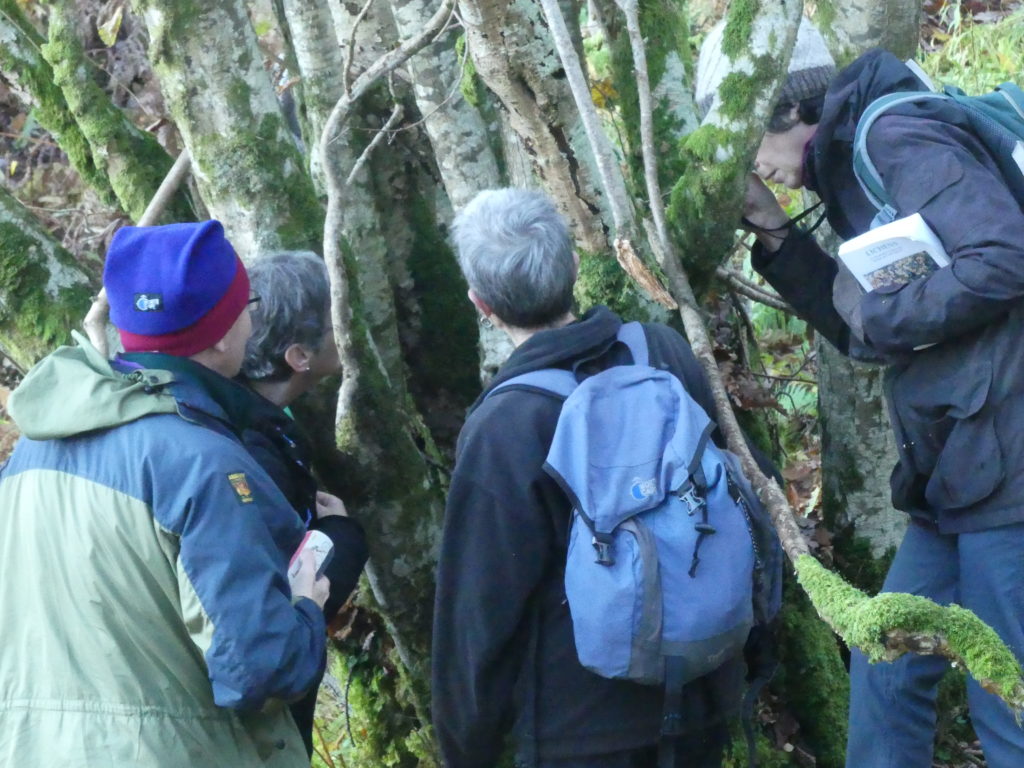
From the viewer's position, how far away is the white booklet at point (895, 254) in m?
2.87

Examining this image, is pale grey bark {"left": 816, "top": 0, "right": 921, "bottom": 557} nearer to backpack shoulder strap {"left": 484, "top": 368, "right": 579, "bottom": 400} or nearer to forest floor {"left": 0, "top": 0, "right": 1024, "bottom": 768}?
forest floor {"left": 0, "top": 0, "right": 1024, "bottom": 768}

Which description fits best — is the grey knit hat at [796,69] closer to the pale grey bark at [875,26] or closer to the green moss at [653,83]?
the pale grey bark at [875,26]

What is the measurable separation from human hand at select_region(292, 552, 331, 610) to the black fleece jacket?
31 centimetres

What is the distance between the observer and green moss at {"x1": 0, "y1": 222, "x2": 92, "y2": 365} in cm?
386

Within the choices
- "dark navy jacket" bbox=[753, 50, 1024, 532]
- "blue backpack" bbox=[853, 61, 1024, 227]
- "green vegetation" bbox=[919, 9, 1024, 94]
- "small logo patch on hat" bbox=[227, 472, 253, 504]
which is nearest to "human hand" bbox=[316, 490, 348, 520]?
"small logo patch on hat" bbox=[227, 472, 253, 504]

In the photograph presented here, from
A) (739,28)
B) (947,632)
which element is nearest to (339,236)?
(739,28)

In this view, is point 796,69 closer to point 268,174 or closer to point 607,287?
point 607,287

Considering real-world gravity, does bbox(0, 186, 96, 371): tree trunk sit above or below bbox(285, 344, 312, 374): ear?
above

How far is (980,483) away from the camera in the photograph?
2990 millimetres

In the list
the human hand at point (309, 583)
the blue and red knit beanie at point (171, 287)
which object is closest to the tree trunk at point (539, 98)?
the blue and red knit beanie at point (171, 287)

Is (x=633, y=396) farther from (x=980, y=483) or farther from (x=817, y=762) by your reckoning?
(x=817, y=762)

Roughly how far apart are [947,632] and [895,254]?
1105 mm

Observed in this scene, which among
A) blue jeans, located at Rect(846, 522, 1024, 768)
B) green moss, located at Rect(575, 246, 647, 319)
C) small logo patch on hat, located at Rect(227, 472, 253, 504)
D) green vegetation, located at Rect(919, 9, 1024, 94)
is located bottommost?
blue jeans, located at Rect(846, 522, 1024, 768)

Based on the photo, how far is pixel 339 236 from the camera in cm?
352
